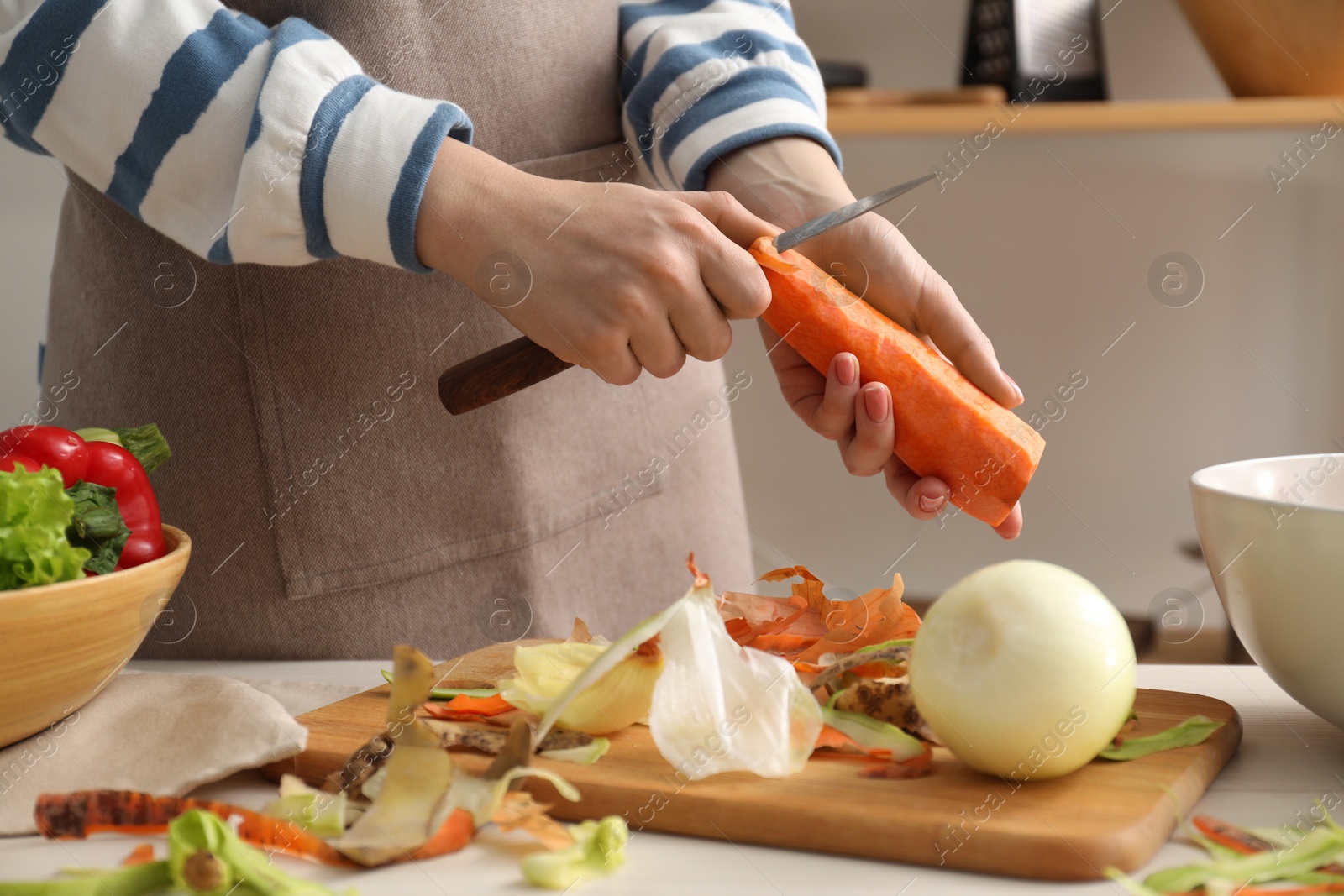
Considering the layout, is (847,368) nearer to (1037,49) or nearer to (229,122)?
(229,122)

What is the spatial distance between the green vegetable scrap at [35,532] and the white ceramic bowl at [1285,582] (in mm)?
558

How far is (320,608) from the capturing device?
2.88 ft

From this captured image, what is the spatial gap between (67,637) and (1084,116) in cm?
150

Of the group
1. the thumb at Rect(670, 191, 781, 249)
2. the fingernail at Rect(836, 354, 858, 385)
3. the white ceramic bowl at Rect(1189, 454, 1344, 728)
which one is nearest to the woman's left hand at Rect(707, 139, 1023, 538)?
the fingernail at Rect(836, 354, 858, 385)

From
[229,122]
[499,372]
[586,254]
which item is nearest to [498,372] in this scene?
[499,372]

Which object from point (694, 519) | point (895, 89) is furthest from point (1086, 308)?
point (694, 519)

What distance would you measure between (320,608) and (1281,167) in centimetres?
169

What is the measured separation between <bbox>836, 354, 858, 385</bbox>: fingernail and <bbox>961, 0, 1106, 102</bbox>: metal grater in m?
1.14

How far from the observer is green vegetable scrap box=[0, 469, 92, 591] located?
0.52 meters

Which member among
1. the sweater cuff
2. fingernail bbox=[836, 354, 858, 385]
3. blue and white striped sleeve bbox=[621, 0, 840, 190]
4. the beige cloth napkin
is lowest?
the beige cloth napkin

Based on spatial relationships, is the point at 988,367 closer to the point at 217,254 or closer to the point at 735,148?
the point at 735,148

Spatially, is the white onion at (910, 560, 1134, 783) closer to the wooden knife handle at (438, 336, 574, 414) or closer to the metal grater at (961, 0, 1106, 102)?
the wooden knife handle at (438, 336, 574, 414)

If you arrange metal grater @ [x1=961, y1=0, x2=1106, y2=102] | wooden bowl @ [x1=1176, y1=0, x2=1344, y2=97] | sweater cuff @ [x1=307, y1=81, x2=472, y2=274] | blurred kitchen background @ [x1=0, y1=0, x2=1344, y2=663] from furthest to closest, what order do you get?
blurred kitchen background @ [x1=0, y1=0, x2=1344, y2=663] < metal grater @ [x1=961, y1=0, x2=1106, y2=102] < wooden bowl @ [x1=1176, y1=0, x2=1344, y2=97] < sweater cuff @ [x1=307, y1=81, x2=472, y2=274]

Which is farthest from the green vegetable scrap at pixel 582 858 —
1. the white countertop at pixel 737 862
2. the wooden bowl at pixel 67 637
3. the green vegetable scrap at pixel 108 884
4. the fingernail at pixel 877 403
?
the fingernail at pixel 877 403
